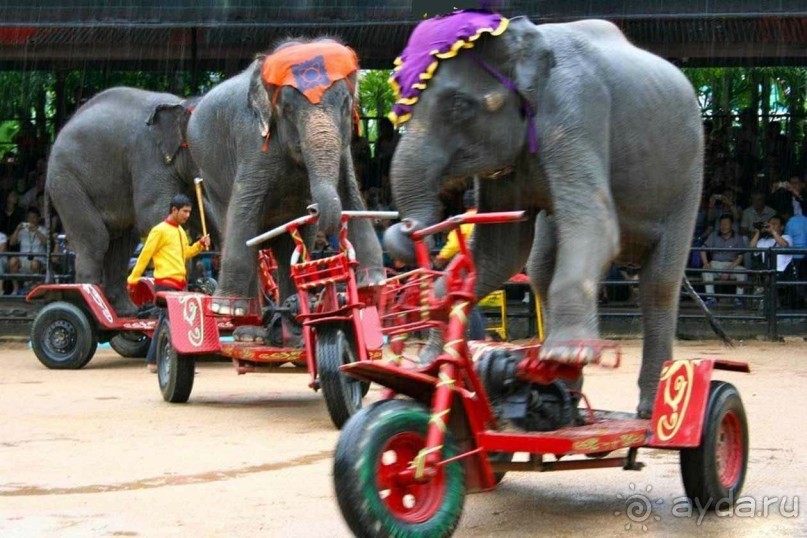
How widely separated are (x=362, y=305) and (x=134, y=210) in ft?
21.0

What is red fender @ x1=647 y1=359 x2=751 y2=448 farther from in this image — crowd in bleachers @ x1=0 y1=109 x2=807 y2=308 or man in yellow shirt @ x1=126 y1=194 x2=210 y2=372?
crowd in bleachers @ x1=0 y1=109 x2=807 y2=308

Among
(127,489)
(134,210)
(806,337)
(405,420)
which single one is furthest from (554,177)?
(806,337)

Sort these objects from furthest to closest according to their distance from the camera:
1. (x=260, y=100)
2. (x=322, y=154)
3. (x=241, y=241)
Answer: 1. (x=241, y=241)
2. (x=260, y=100)
3. (x=322, y=154)

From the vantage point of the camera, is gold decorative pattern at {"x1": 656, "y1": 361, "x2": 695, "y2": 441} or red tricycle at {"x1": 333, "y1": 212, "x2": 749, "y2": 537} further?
gold decorative pattern at {"x1": 656, "y1": 361, "x2": 695, "y2": 441}

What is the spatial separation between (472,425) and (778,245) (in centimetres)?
1192

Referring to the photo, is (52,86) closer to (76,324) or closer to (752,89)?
(76,324)

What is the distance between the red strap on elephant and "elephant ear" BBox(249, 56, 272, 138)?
0.35 feet

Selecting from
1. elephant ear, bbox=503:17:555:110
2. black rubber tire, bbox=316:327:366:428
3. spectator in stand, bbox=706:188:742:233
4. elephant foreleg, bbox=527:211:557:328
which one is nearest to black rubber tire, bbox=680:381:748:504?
elephant foreleg, bbox=527:211:557:328

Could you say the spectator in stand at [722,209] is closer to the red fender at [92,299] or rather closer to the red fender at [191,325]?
the red fender at [92,299]

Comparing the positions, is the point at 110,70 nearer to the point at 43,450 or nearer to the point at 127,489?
the point at 43,450

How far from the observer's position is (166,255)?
41.2 ft

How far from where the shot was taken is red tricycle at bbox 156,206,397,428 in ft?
28.6

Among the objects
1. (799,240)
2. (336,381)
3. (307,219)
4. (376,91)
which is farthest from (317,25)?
(376,91)

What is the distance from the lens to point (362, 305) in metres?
8.87
